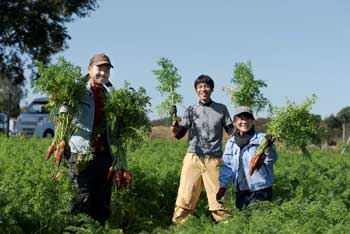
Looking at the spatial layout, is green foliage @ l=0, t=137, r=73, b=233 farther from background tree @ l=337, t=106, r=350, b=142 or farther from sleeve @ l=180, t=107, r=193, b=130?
background tree @ l=337, t=106, r=350, b=142

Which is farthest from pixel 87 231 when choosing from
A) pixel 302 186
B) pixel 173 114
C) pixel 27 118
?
pixel 27 118

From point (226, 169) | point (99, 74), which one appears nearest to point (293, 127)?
point (226, 169)

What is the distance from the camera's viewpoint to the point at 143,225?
8.44m

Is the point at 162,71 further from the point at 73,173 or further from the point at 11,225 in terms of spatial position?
the point at 11,225

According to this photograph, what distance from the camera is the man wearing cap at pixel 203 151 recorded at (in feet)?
26.4

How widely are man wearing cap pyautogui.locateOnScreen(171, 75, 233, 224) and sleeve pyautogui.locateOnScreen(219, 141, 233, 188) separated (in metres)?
0.57

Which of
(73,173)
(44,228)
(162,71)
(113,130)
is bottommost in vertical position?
(44,228)

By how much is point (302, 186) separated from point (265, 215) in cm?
354

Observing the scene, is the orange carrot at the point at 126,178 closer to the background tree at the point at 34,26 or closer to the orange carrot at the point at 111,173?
the orange carrot at the point at 111,173

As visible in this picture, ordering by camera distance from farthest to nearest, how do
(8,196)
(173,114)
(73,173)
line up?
(173,114), (73,173), (8,196)

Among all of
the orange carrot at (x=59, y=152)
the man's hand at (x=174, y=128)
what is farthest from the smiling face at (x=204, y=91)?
the orange carrot at (x=59, y=152)

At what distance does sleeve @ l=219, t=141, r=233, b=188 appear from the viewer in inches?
291

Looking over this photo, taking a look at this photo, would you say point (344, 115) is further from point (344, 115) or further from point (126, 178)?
point (126, 178)

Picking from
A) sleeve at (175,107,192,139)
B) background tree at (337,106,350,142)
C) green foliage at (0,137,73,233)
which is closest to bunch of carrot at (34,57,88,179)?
green foliage at (0,137,73,233)
